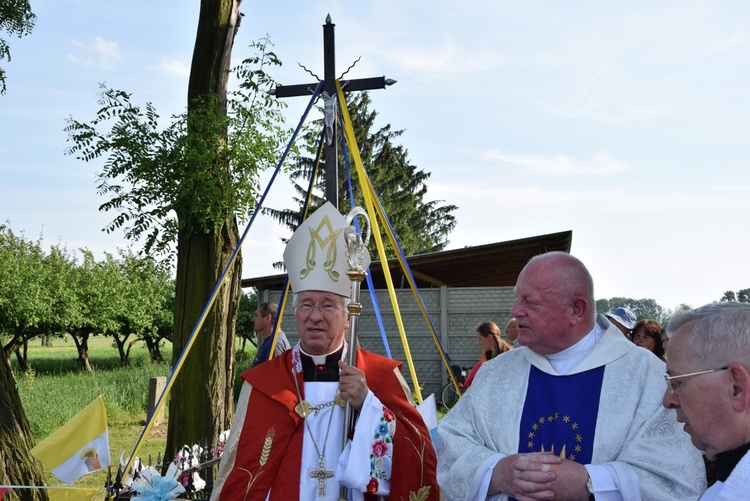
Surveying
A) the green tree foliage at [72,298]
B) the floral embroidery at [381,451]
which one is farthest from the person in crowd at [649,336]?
the green tree foliage at [72,298]

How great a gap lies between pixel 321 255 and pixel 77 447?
2057mm

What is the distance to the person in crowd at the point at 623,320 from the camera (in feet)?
21.8

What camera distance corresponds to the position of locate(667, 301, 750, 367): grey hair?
203 cm

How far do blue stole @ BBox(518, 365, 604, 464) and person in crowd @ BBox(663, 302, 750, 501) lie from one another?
0.83m

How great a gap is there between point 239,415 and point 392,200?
32.9m

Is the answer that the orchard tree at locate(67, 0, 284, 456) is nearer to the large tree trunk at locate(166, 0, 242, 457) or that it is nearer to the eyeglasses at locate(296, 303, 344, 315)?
the large tree trunk at locate(166, 0, 242, 457)

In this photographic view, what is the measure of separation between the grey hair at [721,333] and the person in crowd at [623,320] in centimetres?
456

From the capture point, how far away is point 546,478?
2742 millimetres

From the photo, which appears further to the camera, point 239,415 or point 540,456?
point 239,415

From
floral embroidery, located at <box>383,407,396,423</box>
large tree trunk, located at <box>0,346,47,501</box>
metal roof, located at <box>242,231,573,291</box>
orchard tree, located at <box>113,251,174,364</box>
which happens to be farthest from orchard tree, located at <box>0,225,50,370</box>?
floral embroidery, located at <box>383,407,396,423</box>

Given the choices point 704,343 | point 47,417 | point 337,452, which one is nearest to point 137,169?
point 337,452

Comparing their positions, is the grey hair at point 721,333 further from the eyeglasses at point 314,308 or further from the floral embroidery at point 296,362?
the floral embroidery at point 296,362

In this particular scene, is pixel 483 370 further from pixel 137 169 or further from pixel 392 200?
pixel 392 200

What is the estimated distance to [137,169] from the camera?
6.37 metres
